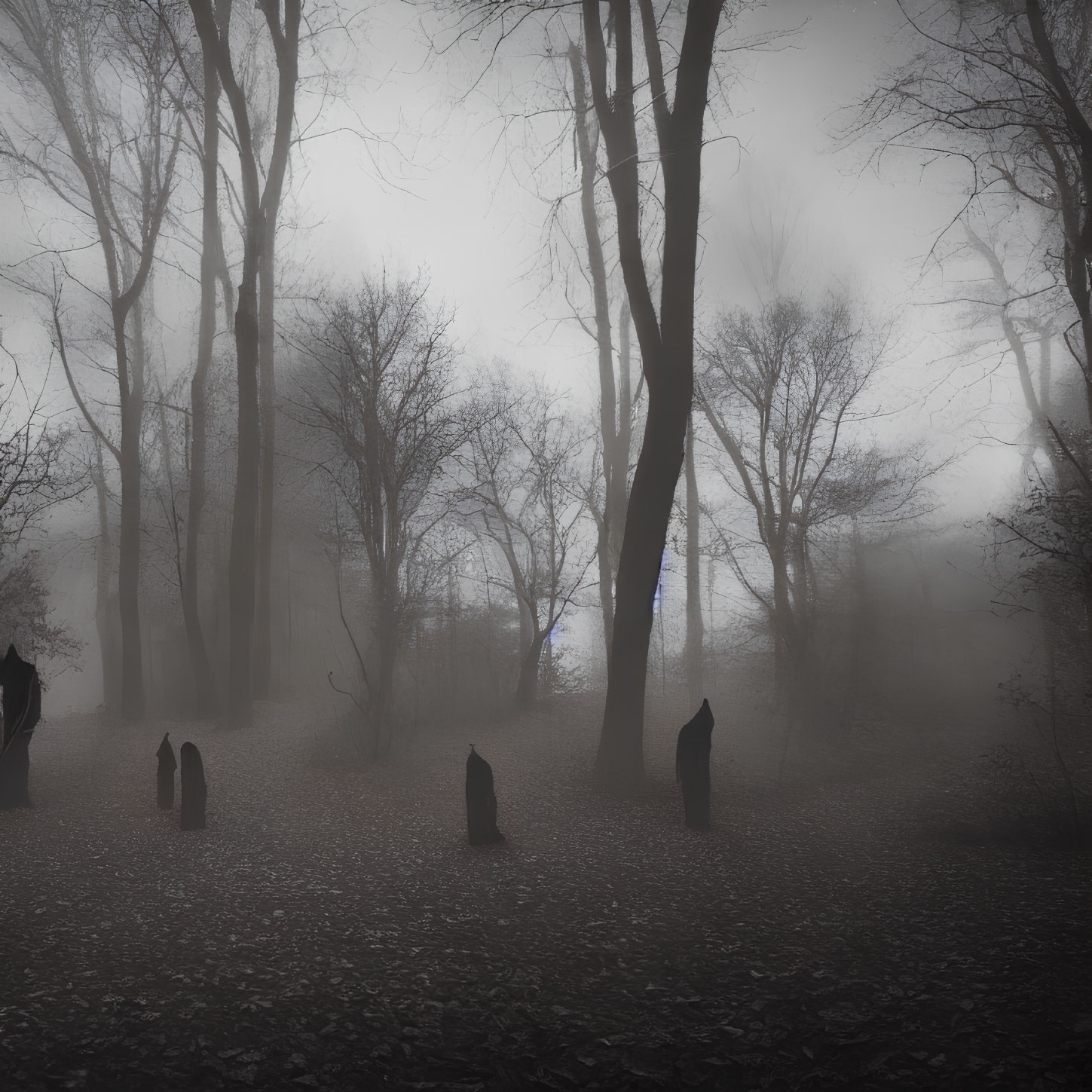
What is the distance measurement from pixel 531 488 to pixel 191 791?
8194 millimetres

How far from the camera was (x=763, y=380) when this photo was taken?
1129 centimetres

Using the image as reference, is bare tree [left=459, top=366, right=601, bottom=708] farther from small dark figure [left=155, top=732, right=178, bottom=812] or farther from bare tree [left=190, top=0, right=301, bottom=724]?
small dark figure [left=155, top=732, right=178, bottom=812]

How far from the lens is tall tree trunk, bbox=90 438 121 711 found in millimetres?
16938

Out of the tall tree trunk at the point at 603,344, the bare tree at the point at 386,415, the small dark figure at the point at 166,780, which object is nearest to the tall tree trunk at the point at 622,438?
the tall tree trunk at the point at 603,344

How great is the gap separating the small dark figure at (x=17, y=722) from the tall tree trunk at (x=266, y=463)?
6670 mm

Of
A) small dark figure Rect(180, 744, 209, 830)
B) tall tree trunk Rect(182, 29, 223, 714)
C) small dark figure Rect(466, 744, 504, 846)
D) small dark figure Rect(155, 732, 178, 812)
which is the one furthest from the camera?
tall tree trunk Rect(182, 29, 223, 714)

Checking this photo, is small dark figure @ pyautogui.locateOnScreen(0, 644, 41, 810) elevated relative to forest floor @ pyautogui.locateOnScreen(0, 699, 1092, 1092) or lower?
elevated

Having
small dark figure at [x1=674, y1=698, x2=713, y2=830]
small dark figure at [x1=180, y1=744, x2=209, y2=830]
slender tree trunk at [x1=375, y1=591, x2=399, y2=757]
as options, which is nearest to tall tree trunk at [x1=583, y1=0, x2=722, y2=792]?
small dark figure at [x1=674, y1=698, x2=713, y2=830]

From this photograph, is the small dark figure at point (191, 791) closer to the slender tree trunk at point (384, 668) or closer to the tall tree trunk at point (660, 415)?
the slender tree trunk at point (384, 668)

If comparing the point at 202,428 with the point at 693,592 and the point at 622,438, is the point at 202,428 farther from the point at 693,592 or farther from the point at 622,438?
the point at 693,592

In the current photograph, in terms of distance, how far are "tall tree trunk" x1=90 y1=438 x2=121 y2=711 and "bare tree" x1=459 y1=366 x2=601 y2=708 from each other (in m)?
9.60

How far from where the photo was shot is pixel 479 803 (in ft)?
17.3

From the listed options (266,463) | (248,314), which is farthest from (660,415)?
(266,463)

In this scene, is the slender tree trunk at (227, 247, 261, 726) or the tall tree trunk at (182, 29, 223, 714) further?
the tall tree trunk at (182, 29, 223, 714)
